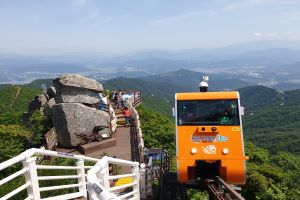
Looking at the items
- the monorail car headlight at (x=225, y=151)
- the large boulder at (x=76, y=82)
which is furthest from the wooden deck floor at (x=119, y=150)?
the monorail car headlight at (x=225, y=151)

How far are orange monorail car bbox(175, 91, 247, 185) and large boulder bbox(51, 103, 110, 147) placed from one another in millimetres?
8593

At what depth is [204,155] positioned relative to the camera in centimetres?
1236

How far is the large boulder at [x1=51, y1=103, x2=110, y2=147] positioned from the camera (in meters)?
19.8

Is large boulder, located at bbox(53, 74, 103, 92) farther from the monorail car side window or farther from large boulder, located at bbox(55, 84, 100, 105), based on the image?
the monorail car side window

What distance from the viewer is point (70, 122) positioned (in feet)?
65.0

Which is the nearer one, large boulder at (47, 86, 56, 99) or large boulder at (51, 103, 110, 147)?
large boulder at (51, 103, 110, 147)

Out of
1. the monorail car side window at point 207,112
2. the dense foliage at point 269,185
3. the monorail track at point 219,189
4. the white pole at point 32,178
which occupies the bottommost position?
the dense foliage at point 269,185

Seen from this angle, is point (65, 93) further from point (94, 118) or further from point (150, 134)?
point (150, 134)

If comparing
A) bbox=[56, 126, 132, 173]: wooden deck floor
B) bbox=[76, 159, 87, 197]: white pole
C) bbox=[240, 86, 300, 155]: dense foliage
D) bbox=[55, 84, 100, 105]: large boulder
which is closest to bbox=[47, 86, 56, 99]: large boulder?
bbox=[55, 84, 100, 105]: large boulder

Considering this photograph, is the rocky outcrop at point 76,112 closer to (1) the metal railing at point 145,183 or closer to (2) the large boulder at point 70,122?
(2) the large boulder at point 70,122

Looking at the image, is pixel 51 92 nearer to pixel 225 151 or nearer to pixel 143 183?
pixel 143 183

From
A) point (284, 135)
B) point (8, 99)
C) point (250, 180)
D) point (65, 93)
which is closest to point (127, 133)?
point (65, 93)

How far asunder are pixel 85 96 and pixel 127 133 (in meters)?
3.58

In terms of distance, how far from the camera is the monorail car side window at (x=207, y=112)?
12.7 metres
